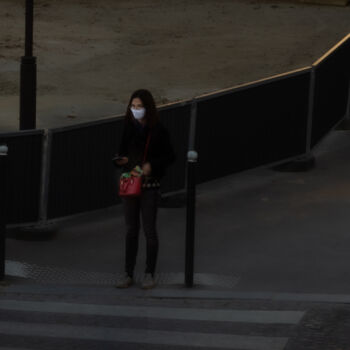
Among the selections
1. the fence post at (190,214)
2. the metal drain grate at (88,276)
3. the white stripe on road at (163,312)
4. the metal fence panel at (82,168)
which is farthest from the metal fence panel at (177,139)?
the white stripe on road at (163,312)

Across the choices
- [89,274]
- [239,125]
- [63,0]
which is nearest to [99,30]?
[63,0]

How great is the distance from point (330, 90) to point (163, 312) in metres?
6.37

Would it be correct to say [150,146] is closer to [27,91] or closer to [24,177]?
[24,177]

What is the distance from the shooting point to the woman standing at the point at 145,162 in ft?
32.1

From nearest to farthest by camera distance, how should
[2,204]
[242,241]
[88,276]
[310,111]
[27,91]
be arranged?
A: [2,204], [88,276], [242,241], [27,91], [310,111]

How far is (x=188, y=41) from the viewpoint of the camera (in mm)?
25094

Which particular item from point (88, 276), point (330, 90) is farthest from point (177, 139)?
point (330, 90)

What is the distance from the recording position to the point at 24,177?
11.6 metres

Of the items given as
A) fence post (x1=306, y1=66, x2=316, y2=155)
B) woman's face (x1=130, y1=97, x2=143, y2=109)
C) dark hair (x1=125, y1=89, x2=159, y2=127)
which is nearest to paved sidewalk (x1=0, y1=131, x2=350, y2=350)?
fence post (x1=306, y1=66, x2=316, y2=155)

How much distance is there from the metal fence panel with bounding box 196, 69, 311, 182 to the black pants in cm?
300

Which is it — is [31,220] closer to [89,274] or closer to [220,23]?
[89,274]

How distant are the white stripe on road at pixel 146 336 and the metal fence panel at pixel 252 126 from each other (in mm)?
4458

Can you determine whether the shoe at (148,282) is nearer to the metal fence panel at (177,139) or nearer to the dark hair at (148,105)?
the dark hair at (148,105)

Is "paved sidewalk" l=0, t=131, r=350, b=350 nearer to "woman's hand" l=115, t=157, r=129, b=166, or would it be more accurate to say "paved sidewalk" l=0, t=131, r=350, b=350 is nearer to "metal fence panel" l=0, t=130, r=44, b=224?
"metal fence panel" l=0, t=130, r=44, b=224
